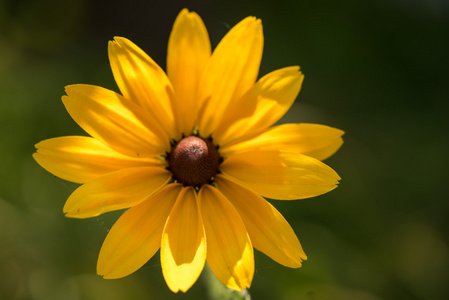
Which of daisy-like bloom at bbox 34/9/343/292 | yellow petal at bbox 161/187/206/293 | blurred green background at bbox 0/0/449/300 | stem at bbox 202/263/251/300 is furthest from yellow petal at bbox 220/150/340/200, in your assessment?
blurred green background at bbox 0/0/449/300

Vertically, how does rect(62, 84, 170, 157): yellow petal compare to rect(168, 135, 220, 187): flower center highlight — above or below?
above

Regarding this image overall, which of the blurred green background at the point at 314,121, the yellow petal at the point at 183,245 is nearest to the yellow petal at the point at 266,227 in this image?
the yellow petal at the point at 183,245

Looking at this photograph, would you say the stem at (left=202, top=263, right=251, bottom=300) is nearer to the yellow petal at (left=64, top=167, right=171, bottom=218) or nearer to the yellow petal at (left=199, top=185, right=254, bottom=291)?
the yellow petal at (left=199, top=185, right=254, bottom=291)

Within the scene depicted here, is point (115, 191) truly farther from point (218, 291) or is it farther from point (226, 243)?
point (218, 291)

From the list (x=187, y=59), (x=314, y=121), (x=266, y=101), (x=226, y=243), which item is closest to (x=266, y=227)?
(x=226, y=243)

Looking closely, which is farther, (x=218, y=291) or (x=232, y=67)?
(x=218, y=291)

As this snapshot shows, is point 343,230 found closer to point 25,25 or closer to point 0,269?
point 0,269
